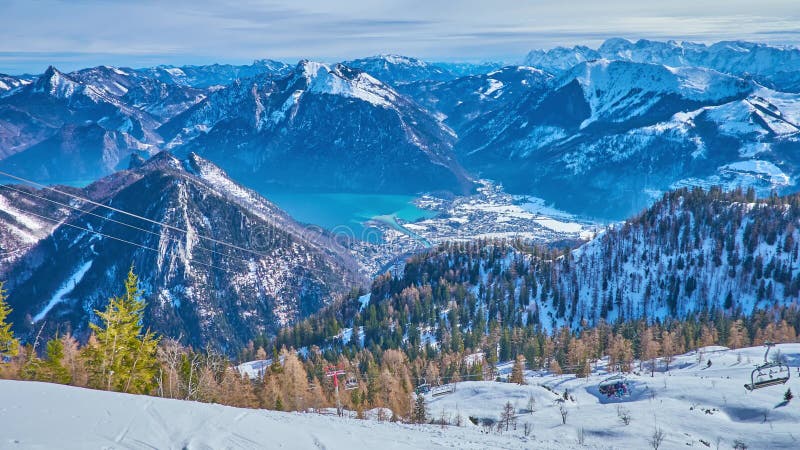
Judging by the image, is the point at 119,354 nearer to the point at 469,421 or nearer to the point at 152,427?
the point at 152,427

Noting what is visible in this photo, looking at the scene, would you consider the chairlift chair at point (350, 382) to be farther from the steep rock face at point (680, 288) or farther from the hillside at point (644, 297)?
the steep rock face at point (680, 288)

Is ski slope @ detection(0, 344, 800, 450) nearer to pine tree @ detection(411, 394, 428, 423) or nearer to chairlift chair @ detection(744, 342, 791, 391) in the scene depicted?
chairlift chair @ detection(744, 342, 791, 391)

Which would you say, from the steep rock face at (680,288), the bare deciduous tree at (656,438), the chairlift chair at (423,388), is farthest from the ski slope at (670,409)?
the steep rock face at (680,288)

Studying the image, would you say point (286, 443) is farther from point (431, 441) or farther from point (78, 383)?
point (78, 383)

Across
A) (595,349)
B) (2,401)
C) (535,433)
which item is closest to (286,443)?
(2,401)

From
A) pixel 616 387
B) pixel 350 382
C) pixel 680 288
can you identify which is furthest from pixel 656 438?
pixel 680 288

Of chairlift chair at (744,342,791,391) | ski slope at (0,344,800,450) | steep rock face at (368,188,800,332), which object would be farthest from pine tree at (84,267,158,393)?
steep rock face at (368,188,800,332)
